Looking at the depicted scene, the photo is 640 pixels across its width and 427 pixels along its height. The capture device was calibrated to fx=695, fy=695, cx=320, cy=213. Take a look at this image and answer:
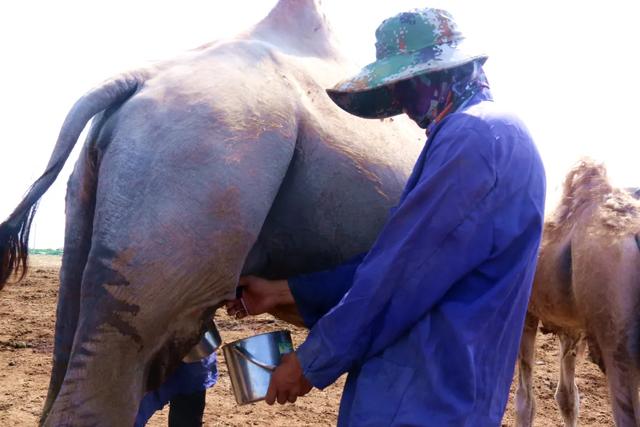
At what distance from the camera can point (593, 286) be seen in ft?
16.0

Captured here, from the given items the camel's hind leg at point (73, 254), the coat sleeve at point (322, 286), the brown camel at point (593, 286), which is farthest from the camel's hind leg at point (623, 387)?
the camel's hind leg at point (73, 254)

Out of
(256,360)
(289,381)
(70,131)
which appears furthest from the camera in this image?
(256,360)

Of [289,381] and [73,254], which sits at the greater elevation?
[73,254]

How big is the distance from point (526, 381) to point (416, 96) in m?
4.42

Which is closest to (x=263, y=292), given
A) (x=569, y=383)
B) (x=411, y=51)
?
(x=411, y=51)

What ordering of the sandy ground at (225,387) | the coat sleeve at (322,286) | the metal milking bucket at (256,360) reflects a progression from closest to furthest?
the coat sleeve at (322,286) → the metal milking bucket at (256,360) → the sandy ground at (225,387)

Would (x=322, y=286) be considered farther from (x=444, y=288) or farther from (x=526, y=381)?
(x=526, y=381)

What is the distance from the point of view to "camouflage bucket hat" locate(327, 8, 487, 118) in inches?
85.2

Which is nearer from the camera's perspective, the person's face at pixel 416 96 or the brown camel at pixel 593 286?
the person's face at pixel 416 96

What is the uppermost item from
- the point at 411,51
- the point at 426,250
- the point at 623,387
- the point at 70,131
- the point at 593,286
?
the point at 411,51

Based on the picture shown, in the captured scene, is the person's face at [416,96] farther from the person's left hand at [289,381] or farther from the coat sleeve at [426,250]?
the person's left hand at [289,381]

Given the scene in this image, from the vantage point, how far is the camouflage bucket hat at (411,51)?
7.10 feet

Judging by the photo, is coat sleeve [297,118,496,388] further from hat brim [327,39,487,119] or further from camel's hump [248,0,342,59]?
camel's hump [248,0,342,59]

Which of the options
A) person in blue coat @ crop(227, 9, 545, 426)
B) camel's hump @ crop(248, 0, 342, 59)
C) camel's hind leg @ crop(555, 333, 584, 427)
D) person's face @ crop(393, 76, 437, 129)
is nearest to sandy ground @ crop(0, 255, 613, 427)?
camel's hind leg @ crop(555, 333, 584, 427)
